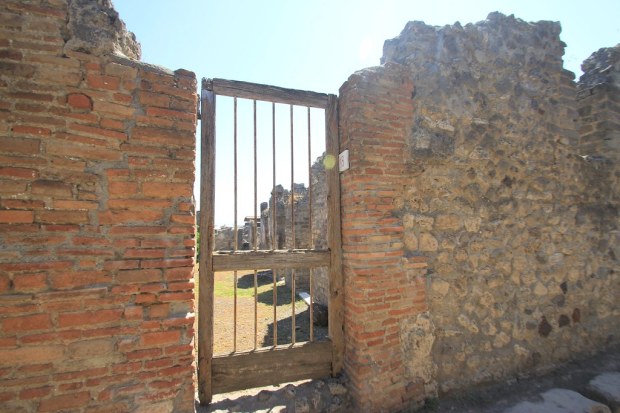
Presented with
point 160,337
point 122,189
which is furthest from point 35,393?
point 122,189

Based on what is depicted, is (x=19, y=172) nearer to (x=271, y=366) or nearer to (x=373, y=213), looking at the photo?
(x=271, y=366)

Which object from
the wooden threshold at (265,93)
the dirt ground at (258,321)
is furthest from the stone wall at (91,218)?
the dirt ground at (258,321)

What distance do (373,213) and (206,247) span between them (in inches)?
57.9

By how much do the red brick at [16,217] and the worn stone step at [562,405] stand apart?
13.1 feet

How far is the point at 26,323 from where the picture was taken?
5.67 feet

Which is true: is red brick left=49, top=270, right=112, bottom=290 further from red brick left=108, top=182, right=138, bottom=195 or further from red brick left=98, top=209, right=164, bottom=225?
red brick left=108, top=182, right=138, bottom=195

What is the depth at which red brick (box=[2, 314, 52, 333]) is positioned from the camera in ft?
5.56

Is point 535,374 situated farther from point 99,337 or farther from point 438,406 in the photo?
point 99,337

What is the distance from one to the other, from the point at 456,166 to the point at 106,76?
10.1ft

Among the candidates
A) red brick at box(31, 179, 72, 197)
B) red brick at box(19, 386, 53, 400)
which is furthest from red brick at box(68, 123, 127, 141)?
red brick at box(19, 386, 53, 400)

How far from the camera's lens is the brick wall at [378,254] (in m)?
2.75

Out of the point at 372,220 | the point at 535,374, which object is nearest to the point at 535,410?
the point at 535,374

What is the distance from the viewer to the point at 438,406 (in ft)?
9.55

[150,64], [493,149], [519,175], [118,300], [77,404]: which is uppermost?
[150,64]
